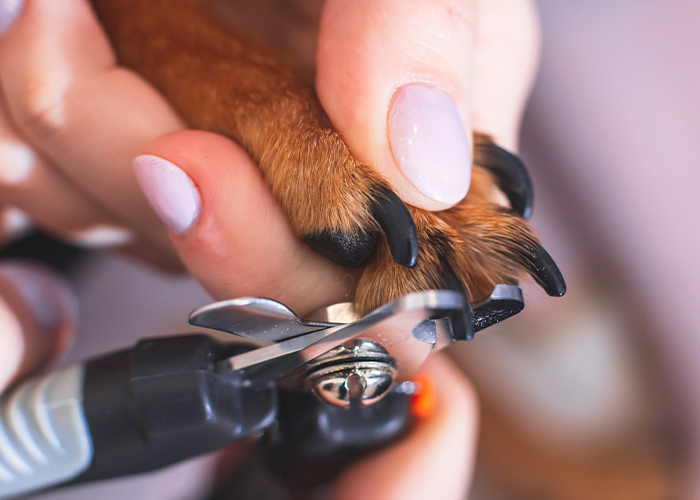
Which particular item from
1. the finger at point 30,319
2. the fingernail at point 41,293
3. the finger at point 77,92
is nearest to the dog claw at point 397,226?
the finger at point 77,92

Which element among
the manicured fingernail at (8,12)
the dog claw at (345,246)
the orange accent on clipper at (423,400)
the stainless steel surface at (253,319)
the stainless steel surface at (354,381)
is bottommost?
the orange accent on clipper at (423,400)

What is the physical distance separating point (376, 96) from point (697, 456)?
49.0 inches

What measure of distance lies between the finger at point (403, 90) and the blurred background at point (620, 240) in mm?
764

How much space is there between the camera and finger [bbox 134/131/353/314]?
489 mm

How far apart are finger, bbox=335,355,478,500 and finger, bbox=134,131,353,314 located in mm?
307

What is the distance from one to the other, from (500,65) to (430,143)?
18.5 inches

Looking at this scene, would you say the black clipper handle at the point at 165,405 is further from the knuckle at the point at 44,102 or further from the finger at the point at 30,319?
the knuckle at the point at 44,102

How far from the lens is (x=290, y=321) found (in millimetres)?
408

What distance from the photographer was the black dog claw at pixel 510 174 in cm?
57

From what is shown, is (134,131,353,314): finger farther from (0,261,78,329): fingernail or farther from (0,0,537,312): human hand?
(0,261,78,329): fingernail

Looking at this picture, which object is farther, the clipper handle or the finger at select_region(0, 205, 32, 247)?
the finger at select_region(0, 205, 32, 247)

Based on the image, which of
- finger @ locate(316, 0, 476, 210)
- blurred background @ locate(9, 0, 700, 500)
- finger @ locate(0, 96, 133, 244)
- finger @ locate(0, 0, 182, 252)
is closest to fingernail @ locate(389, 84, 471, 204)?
finger @ locate(316, 0, 476, 210)

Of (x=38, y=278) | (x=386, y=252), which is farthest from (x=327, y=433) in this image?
(x=38, y=278)

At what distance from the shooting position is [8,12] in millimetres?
635
